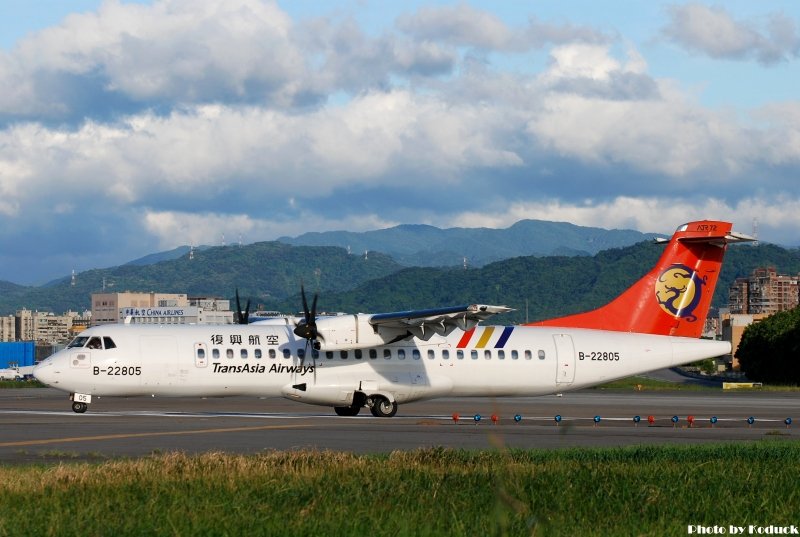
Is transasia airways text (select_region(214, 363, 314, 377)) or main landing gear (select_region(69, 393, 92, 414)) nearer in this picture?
transasia airways text (select_region(214, 363, 314, 377))

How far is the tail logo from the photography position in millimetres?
38375

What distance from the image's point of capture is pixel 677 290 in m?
38.4

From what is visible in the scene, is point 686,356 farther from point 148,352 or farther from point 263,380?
point 148,352

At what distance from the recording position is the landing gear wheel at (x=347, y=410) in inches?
1432

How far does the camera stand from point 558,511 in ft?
40.2

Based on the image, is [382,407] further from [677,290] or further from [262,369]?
[677,290]

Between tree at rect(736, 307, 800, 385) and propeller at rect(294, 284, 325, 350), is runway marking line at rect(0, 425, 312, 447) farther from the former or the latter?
tree at rect(736, 307, 800, 385)

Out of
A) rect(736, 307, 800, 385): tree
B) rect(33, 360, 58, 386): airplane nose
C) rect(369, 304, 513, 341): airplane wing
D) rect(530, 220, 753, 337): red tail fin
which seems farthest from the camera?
rect(736, 307, 800, 385): tree

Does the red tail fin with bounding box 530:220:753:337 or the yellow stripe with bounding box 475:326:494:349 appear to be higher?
the red tail fin with bounding box 530:220:753:337

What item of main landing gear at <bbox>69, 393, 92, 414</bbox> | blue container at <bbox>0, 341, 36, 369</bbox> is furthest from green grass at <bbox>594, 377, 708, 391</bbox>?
blue container at <bbox>0, 341, 36, 369</bbox>

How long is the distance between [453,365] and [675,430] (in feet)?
29.9

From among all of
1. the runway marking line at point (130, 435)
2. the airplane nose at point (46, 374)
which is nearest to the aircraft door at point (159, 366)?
the airplane nose at point (46, 374)

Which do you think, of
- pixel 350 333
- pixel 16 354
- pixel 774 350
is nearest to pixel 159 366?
pixel 350 333

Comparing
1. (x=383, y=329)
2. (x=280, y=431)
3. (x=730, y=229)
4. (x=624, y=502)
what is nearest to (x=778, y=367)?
(x=730, y=229)
